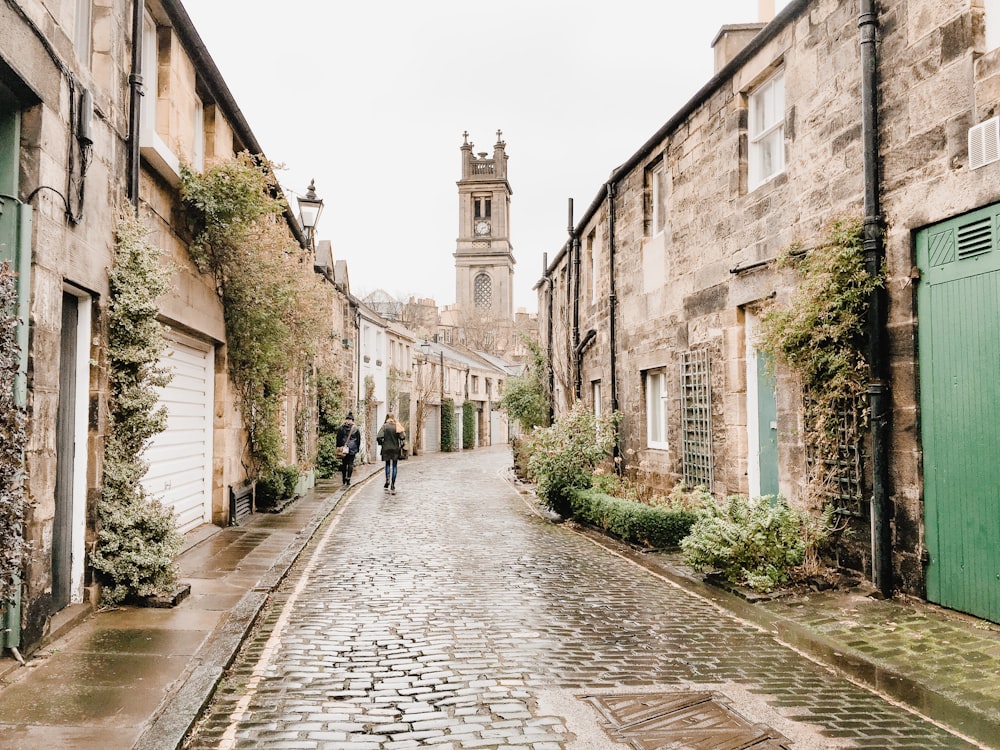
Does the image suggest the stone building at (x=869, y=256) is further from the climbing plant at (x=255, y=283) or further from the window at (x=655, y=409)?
the climbing plant at (x=255, y=283)

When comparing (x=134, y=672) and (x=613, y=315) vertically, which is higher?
(x=613, y=315)

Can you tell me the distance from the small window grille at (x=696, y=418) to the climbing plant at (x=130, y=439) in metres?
7.10

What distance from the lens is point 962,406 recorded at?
6316mm

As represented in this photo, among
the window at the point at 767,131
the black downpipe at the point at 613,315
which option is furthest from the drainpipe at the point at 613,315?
the window at the point at 767,131

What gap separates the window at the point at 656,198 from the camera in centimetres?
1319

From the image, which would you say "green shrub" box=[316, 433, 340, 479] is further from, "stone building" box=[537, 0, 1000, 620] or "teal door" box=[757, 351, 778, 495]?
"teal door" box=[757, 351, 778, 495]

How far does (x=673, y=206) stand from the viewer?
483 inches

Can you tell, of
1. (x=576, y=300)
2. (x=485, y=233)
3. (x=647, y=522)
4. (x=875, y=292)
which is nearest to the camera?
(x=875, y=292)

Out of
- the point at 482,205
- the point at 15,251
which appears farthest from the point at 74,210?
the point at 482,205

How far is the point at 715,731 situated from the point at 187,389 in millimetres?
8402

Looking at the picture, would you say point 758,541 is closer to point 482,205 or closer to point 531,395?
point 531,395

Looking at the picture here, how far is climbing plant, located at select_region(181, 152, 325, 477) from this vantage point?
9438 millimetres

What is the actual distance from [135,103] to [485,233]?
7533 centimetres

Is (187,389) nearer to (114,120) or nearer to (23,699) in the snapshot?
(114,120)
